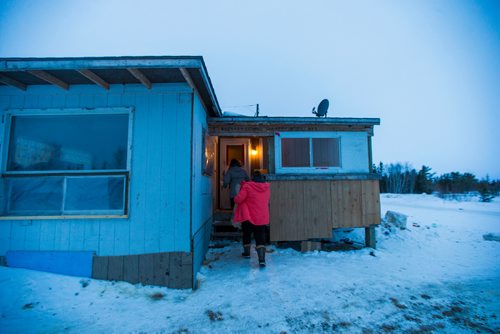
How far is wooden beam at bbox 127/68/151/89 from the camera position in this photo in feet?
11.0

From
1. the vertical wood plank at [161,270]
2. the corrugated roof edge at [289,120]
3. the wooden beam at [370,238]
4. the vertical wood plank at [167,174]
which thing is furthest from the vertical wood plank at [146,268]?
the wooden beam at [370,238]

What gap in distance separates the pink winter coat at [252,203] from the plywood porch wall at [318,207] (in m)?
1.20

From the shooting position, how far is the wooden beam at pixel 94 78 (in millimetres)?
3354

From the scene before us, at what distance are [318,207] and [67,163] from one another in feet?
17.9

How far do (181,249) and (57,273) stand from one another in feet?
6.33

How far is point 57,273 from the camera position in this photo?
358cm

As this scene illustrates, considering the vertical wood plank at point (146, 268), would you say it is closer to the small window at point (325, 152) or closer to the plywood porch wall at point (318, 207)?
the plywood porch wall at point (318, 207)

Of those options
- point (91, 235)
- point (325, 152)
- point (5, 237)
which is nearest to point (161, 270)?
point (91, 235)

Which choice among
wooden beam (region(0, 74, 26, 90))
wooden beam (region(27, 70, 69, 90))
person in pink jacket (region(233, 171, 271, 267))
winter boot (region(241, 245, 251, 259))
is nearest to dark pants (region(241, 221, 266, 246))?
person in pink jacket (region(233, 171, 271, 267))

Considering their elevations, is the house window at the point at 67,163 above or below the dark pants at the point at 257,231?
above

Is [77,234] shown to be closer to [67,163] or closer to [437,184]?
[67,163]

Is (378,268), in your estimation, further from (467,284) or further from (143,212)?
(143,212)

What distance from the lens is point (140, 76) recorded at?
11.5 ft

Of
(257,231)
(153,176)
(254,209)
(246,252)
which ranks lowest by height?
(246,252)
